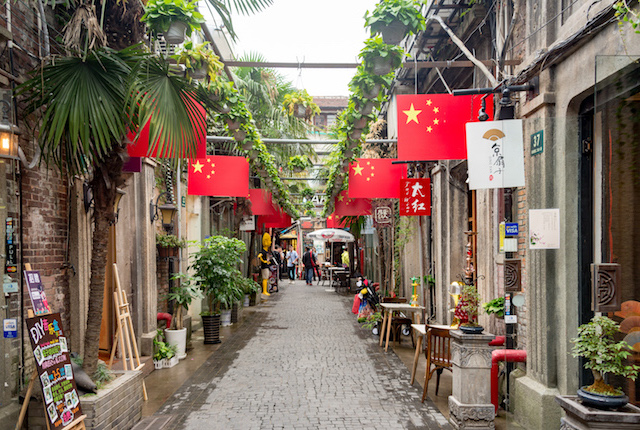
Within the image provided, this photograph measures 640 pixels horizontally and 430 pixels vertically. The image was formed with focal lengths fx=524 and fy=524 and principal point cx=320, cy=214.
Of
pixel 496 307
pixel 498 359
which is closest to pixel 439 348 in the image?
pixel 498 359

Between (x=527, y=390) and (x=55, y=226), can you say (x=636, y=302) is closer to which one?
(x=527, y=390)

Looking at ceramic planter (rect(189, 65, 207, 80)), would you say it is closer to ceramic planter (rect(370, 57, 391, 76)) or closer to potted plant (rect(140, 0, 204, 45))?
potted plant (rect(140, 0, 204, 45))

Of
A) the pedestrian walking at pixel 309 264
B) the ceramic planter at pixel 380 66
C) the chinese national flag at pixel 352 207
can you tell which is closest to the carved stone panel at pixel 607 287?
the ceramic planter at pixel 380 66

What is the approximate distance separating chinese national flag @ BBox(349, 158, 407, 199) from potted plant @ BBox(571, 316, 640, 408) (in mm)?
7088

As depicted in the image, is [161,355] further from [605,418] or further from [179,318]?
[605,418]

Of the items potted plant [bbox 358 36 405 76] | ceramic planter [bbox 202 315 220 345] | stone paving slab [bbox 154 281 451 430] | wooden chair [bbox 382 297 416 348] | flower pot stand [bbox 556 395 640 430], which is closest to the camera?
flower pot stand [bbox 556 395 640 430]

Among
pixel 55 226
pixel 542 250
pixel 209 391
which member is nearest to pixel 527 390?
pixel 542 250

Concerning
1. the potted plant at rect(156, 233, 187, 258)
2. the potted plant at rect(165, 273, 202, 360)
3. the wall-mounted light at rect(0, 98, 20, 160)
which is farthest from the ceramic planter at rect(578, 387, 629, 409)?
the potted plant at rect(156, 233, 187, 258)

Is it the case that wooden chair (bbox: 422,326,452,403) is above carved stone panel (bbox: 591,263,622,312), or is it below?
below

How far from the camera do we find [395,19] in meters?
5.34

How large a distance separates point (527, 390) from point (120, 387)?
4180 mm

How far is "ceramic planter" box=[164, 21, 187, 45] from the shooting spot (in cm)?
505

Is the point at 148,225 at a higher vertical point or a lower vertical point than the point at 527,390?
higher

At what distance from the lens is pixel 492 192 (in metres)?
6.97
